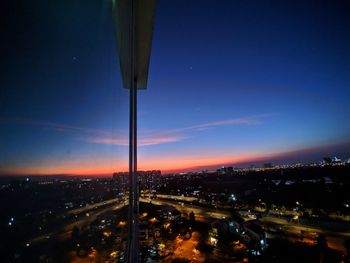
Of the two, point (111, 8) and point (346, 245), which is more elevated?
point (111, 8)

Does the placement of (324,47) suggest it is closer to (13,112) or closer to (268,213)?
(13,112)

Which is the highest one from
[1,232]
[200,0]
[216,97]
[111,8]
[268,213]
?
[216,97]

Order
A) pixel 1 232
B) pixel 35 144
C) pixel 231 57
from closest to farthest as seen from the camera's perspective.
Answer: pixel 1 232, pixel 35 144, pixel 231 57

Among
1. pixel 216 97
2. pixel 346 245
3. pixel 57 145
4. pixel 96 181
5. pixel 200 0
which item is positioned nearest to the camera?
pixel 57 145

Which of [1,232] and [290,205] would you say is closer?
[1,232]

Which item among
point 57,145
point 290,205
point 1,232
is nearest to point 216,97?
point 57,145

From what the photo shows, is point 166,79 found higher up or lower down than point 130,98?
higher up

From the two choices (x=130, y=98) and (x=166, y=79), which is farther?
(x=166, y=79)
